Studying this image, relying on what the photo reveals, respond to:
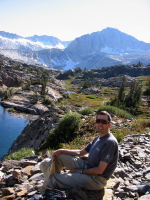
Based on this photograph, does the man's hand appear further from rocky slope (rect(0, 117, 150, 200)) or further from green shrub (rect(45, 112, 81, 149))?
green shrub (rect(45, 112, 81, 149))

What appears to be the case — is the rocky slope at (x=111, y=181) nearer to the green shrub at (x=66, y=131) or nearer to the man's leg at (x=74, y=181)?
the man's leg at (x=74, y=181)

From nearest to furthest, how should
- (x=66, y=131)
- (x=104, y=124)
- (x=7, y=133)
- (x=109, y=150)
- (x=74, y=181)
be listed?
(x=109, y=150)
(x=74, y=181)
(x=104, y=124)
(x=66, y=131)
(x=7, y=133)

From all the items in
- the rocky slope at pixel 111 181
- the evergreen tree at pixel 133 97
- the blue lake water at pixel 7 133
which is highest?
the rocky slope at pixel 111 181

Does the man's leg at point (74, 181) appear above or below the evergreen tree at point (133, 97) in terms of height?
above

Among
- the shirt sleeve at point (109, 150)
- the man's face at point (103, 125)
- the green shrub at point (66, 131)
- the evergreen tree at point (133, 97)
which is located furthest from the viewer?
the evergreen tree at point (133, 97)

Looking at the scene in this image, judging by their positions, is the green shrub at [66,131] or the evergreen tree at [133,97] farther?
the evergreen tree at [133,97]

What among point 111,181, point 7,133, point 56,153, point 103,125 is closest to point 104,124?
point 103,125

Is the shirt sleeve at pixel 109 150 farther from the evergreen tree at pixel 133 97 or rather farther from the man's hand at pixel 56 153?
the evergreen tree at pixel 133 97

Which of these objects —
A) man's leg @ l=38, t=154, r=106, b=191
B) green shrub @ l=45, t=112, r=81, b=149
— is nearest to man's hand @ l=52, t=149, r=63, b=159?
man's leg @ l=38, t=154, r=106, b=191

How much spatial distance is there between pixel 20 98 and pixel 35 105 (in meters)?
10.9

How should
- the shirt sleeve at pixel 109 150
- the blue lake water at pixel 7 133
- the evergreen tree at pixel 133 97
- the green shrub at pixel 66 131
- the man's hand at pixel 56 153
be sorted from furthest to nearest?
the evergreen tree at pixel 133 97 < the blue lake water at pixel 7 133 < the green shrub at pixel 66 131 < the man's hand at pixel 56 153 < the shirt sleeve at pixel 109 150

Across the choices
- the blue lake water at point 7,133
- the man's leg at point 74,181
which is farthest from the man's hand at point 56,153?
the blue lake water at point 7,133

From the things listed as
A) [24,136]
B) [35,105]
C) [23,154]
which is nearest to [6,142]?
[24,136]

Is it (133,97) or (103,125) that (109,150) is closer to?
(103,125)
